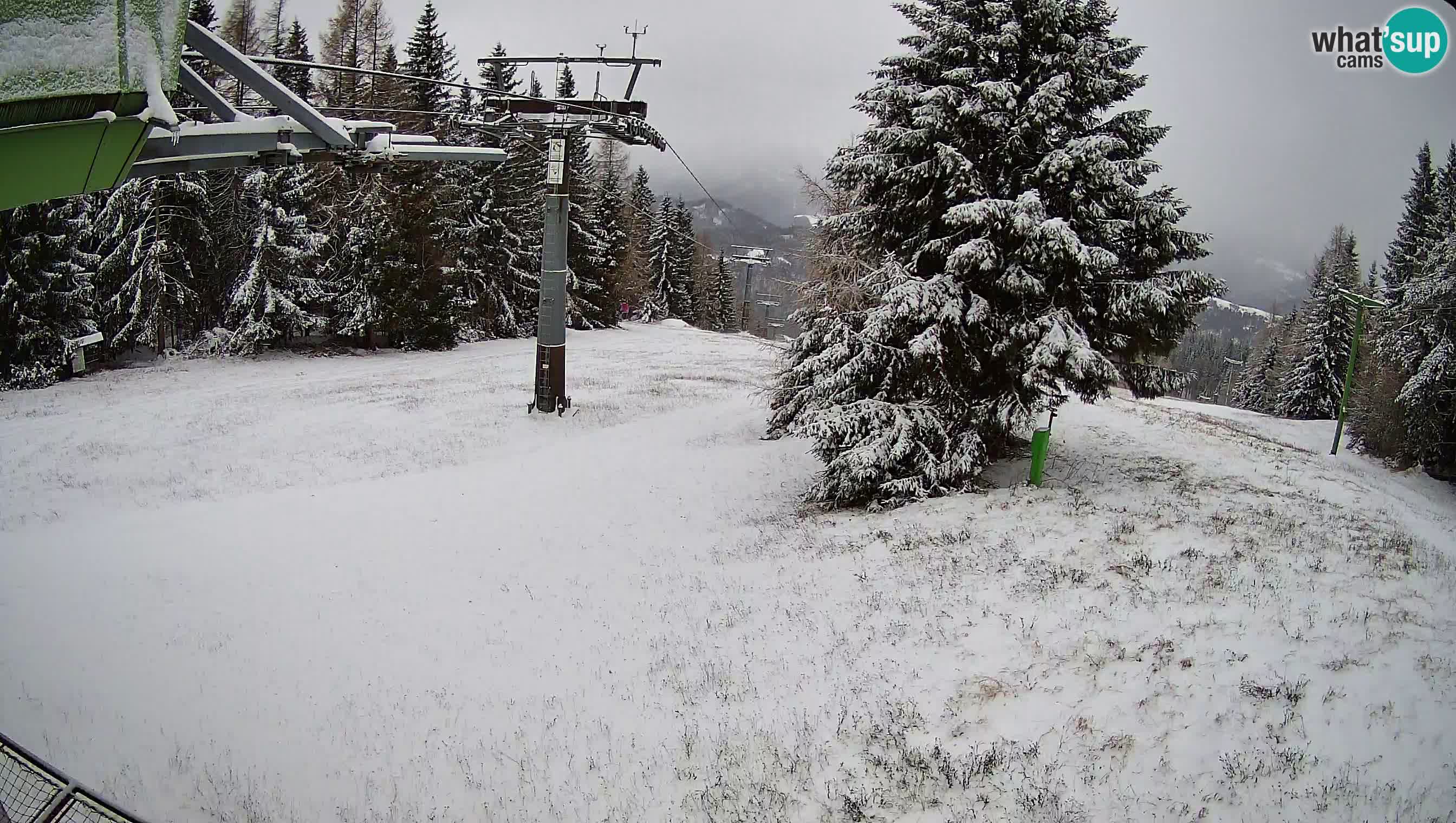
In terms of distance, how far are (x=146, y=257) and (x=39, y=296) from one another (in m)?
4.89

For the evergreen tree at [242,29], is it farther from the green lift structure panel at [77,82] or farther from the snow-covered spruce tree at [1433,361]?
the snow-covered spruce tree at [1433,361]

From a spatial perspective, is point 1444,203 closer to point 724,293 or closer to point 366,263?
point 366,263

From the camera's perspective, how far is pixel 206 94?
219 inches

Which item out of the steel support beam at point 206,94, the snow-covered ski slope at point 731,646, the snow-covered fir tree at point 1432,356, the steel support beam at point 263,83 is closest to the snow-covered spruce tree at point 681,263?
the snow-covered fir tree at point 1432,356

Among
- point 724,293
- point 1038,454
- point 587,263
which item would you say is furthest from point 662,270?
point 1038,454

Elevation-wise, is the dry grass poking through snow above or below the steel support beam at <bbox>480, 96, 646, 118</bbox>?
below

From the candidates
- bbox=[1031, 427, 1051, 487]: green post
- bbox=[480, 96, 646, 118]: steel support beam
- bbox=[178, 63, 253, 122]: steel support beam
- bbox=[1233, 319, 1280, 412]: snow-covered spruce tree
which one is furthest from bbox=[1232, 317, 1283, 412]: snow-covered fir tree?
bbox=[178, 63, 253, 122]: steel support beam

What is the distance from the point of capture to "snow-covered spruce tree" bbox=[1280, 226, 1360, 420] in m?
41.3

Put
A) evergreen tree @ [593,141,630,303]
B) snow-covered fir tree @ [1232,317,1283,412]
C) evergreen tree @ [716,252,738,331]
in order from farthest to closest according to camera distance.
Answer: evergreen tree @ [716,252,738,331]
snow-covered fir tree @ [1232,317,1283,412]
evergreen tree @ [593,141,630,303]

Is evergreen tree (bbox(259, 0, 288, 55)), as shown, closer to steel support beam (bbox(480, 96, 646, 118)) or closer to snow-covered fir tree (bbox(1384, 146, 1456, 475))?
steel support beam (bbox(480, 96, 646, 118))

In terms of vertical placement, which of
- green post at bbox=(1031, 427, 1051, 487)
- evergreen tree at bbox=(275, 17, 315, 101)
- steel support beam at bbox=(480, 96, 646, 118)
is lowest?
green post at bbox=(1031, 427, 1051, 487)

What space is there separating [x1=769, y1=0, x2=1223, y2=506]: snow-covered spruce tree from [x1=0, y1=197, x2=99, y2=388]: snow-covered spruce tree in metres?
26.6

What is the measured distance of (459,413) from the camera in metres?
21.0

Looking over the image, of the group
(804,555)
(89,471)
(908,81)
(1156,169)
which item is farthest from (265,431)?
(1156,169)
